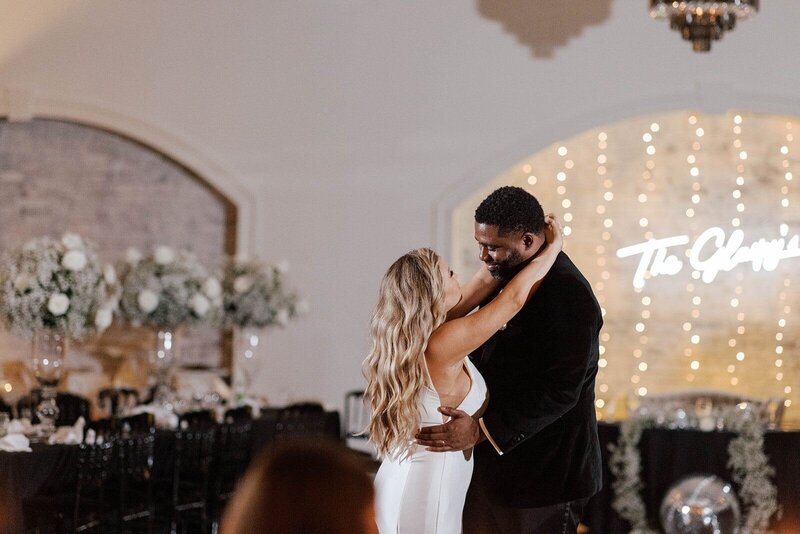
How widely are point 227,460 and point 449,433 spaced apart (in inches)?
150

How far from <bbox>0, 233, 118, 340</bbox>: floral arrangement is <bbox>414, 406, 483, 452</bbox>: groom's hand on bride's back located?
3571 millimetres

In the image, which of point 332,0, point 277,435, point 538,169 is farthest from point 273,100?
point 277,435

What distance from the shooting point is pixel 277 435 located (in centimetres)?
733

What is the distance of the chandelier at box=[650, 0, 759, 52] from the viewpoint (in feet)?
23.6

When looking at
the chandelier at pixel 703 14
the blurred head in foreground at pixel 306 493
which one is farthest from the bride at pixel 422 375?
the chandelier at pixel 703 14

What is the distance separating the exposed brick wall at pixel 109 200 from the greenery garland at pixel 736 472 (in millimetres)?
3935

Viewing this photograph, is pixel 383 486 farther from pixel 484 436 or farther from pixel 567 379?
pixel 567 379

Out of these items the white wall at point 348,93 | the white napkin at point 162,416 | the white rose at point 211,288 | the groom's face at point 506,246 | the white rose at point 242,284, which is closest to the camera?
the groom's face at point 506,246

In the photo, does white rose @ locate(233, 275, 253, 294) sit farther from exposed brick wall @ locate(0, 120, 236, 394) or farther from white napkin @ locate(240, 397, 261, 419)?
exposed brick wall @ locate(0, 120, 236, 394)

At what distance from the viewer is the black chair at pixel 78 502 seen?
5750mm

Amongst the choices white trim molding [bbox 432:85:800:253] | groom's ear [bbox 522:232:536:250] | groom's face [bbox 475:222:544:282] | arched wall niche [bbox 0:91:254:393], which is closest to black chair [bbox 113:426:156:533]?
arched wall niche [bbox 0:91:254:393]

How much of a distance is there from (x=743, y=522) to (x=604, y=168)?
3.60m

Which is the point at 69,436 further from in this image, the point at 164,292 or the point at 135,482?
the point at 164,292

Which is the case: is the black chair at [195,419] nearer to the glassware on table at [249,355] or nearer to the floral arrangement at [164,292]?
the floral arrangement at [164,292]
